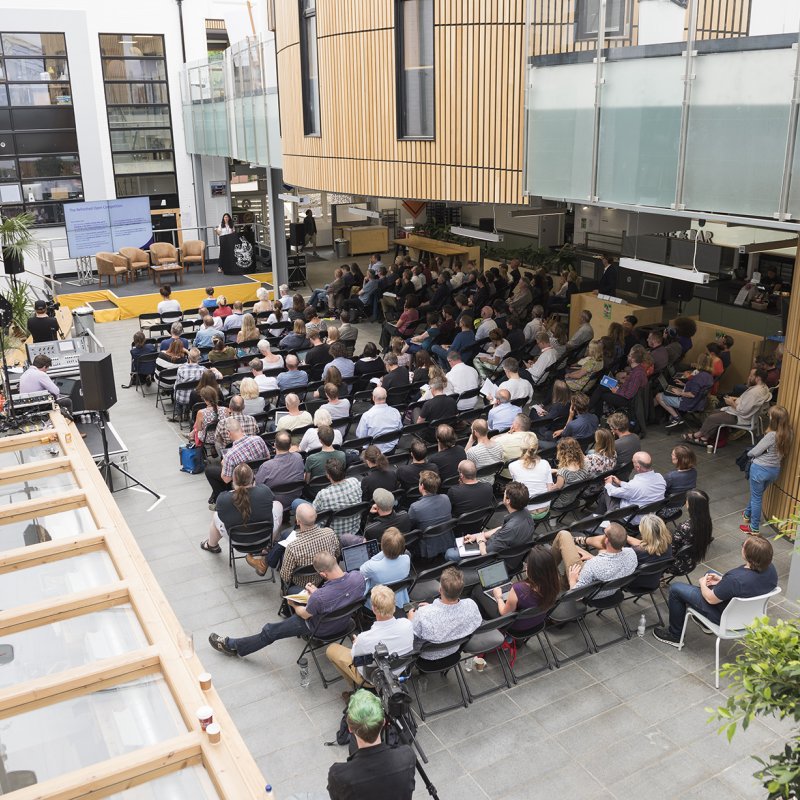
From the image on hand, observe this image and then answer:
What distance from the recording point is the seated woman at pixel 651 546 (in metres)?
6.80

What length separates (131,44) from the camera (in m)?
24.3

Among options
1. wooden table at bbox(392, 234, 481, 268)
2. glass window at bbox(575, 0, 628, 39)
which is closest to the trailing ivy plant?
glass window at bbox(575, 0, 628, 39)

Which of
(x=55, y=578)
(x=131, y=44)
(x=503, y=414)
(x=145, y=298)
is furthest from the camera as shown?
(x=131, y=44)

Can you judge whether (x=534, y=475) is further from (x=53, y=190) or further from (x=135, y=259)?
(x=53, y=190)

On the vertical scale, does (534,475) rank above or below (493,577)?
above

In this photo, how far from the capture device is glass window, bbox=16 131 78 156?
23.1 meters

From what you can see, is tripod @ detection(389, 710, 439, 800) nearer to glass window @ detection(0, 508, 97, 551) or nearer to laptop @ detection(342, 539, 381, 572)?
laptop @ detection(342, 539, 381, 572)

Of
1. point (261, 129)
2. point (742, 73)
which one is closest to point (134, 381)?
point (261, 129)

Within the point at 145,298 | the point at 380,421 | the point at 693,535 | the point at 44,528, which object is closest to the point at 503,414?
the point at 380,421

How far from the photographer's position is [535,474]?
26.5 ft

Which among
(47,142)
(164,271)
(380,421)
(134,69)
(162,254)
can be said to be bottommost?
(164,271)

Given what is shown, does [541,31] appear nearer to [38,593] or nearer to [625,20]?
[625,20]

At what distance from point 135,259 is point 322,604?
18.6m

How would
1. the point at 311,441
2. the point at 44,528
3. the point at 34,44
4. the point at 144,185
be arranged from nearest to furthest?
the point at 44,528, the point at 311,441, the point at 34,44, the point at 144,185
